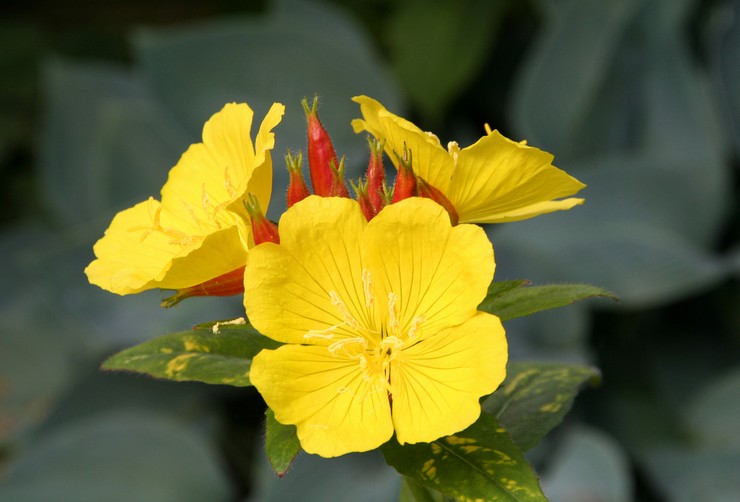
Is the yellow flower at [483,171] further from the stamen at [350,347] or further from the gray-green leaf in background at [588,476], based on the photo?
the gray-green leaf in background at [588,476]

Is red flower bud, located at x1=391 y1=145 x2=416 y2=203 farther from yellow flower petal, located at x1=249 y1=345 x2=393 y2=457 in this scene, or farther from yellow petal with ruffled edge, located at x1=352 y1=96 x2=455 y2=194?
yellow flower petal, located at x1=249 y1=345 x2=393 y2=457

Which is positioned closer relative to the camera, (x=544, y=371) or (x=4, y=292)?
(x=544, y=371)

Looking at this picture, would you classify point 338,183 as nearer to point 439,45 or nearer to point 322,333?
point 322,333

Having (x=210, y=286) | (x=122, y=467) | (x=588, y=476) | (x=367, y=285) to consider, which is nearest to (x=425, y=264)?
(x=367, y=285)

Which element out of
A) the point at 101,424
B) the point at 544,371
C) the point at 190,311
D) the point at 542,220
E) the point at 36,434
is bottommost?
the point at 36,434

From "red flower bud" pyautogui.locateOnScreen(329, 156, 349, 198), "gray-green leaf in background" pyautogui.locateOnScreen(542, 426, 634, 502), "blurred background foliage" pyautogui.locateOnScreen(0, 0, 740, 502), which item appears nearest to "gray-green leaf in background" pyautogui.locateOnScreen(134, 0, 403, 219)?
"blurred background foliage" pyautogui.locateOnScreen(0, 0, 740, 502)

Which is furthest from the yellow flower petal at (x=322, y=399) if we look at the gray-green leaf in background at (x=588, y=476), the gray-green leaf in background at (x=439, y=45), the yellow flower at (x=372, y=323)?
the gray-green leaf in background at (x=439, y=45)

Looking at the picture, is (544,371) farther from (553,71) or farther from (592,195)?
(553,71)

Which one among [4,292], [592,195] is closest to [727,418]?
[592,195]
